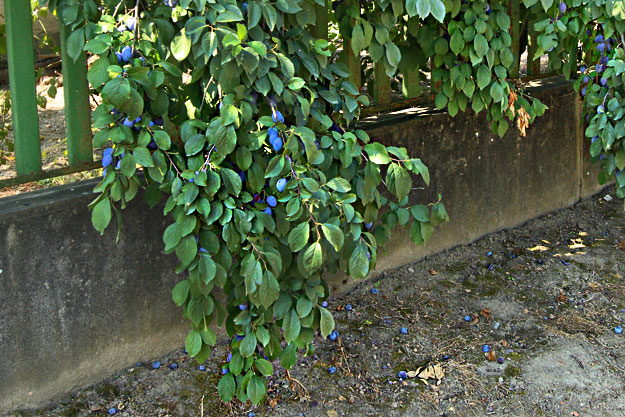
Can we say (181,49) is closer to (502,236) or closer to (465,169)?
(465,169)

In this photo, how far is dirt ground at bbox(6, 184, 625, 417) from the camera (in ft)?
9.20

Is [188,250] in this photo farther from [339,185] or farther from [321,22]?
[321,22]

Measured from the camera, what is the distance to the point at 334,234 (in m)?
2.05

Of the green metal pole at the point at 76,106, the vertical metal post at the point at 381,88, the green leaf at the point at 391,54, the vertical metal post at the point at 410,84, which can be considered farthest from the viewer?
the vertical metal post at the point at 410,84

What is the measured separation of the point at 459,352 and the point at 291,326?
1154 mm

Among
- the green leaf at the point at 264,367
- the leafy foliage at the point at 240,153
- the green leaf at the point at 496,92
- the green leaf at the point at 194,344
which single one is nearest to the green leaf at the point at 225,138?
the leafy foliage at the point at 240,153

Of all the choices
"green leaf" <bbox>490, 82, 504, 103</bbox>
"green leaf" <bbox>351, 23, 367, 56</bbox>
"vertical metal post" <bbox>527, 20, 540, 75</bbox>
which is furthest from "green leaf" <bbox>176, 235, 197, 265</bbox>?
"vertical metal post" <bbox>527, 20, 540, 75</bbox>

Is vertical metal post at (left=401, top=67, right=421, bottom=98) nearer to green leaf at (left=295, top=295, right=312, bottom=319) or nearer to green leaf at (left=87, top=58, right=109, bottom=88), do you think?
green leaf at (left=295, top=295, right=312, bottom=319)

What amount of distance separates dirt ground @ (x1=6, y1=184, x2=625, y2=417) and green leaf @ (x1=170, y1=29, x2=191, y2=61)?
4.28 feet

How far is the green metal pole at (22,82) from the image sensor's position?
8.41 feet

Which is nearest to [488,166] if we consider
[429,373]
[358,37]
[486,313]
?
[486,313]

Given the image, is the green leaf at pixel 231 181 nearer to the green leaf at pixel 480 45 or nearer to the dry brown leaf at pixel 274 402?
the dry brown leaf at pixel 274 402

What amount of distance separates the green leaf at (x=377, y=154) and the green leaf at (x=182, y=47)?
1.92 ft

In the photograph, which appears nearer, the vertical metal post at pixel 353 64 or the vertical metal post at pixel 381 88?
the vertical metal post at pixel 353 64
